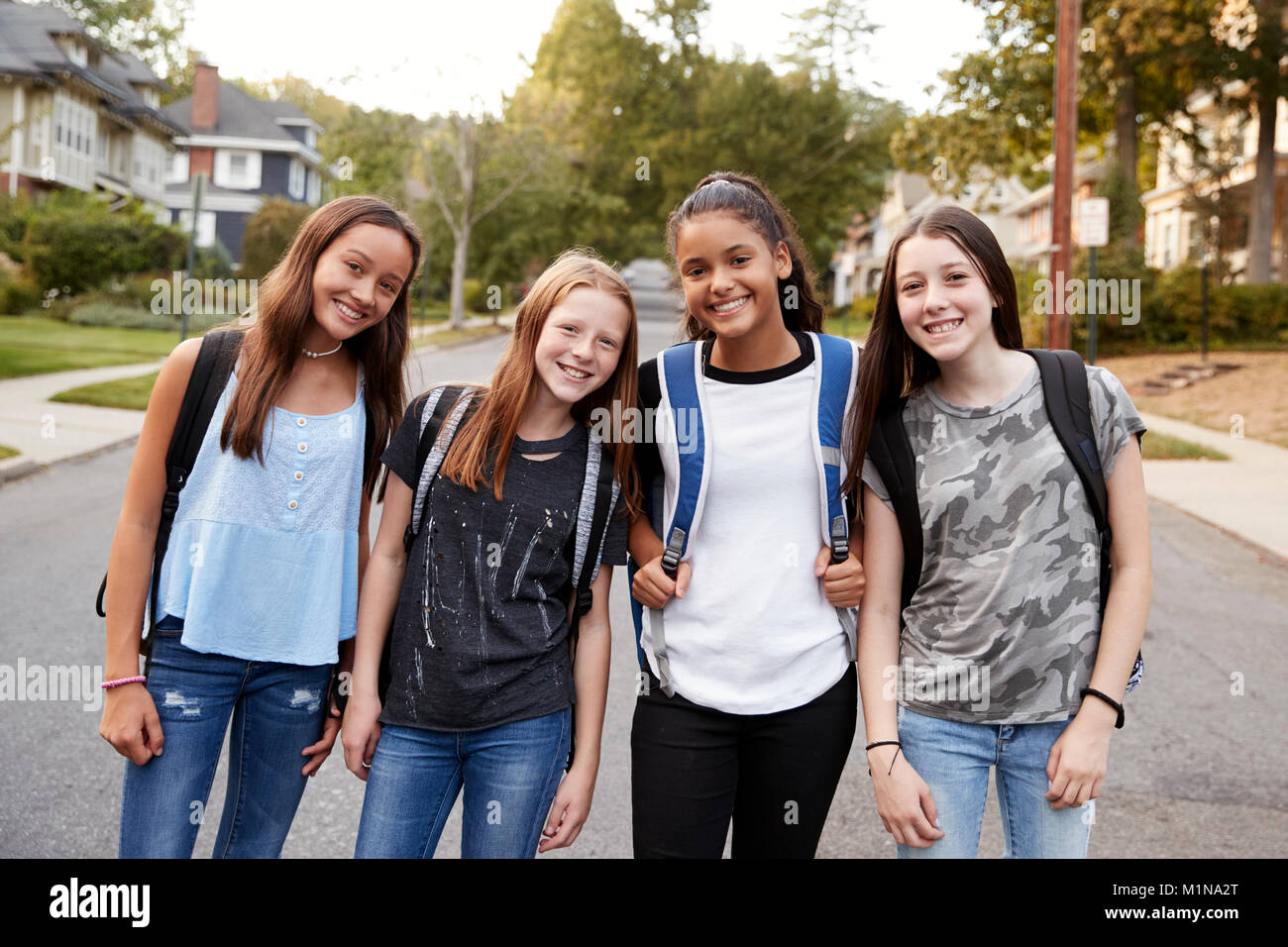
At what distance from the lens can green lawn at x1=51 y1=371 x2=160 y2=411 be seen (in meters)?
15.1

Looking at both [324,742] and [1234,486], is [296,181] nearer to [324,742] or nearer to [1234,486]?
[1234,486]

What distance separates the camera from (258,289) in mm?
2713

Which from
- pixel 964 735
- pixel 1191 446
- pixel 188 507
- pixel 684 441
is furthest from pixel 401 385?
pixel 1191 446

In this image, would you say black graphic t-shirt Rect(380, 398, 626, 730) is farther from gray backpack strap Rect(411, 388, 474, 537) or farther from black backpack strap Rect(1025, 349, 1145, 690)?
black backpack strap Rect(1025, 349, 1145, 690)

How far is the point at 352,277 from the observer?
2564mm

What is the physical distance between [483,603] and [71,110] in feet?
155

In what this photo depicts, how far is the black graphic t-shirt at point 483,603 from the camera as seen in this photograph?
2391 mm

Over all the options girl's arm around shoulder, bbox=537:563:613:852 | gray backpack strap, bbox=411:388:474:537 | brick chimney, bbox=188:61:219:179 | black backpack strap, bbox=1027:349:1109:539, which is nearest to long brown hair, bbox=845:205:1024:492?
black backpack strap, bbox=1027:349:1109:539

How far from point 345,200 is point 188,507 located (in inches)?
32.1

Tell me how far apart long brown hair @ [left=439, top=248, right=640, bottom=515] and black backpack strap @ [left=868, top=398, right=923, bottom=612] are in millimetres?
557

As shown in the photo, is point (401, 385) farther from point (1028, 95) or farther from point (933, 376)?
point (1028, 95)

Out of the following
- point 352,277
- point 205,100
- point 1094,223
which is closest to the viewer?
point 352,277

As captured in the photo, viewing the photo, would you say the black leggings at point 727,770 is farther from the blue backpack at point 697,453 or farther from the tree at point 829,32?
the tree at point 829,32

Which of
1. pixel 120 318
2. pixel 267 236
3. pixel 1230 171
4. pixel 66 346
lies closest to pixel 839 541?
pixel 66 346
